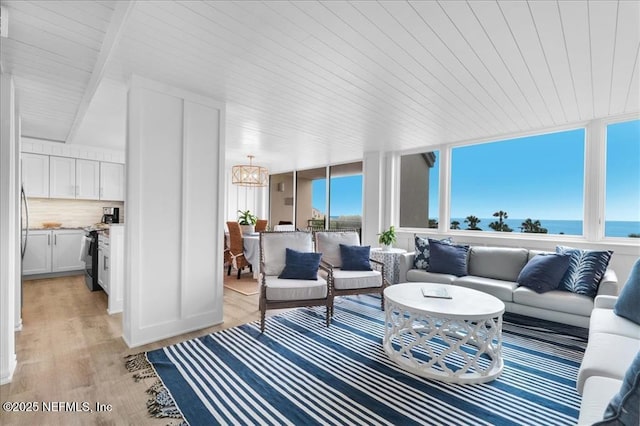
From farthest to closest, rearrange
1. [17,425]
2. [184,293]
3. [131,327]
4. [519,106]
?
[519,106] < [184,293] < [131,327] < [17,425]

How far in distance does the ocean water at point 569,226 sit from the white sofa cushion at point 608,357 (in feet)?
8.05

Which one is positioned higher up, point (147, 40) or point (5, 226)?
point (147, 40)

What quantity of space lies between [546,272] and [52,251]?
24.3 feet

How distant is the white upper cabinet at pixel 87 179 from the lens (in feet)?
18.2

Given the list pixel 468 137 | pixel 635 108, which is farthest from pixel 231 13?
pixel 635 108

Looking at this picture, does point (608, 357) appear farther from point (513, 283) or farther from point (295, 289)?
point (295, 289)

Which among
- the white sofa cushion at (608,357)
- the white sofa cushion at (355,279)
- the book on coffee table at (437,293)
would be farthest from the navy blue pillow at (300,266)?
the white sofa cushion at (608,357)

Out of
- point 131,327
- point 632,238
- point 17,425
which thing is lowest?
point 17,425

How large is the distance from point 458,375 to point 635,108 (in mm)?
3629

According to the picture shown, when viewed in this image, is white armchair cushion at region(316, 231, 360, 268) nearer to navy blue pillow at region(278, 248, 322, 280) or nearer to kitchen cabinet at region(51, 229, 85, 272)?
navy blue pillow at region(278, 248, 322, 280)

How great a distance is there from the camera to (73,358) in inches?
97.6

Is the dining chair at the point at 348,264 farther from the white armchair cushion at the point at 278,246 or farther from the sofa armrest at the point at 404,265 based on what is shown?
the sofa armrest at the point at 404,265

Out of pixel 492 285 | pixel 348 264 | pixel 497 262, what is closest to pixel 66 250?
pixel 348 264

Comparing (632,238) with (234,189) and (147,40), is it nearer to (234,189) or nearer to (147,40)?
(147,40)
